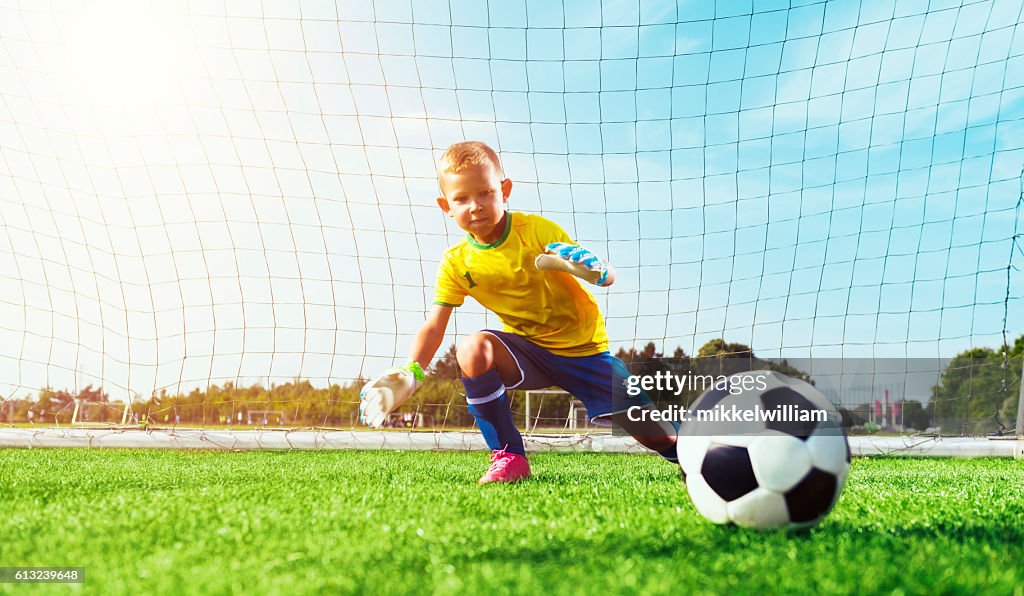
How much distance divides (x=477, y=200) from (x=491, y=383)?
2.71 feet

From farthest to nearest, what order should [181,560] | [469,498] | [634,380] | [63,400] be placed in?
1. [63,400]
2. [634,380]
3. [469,498]
4. [181,560]

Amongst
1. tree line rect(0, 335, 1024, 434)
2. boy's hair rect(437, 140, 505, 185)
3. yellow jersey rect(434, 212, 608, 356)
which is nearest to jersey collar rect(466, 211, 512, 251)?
yellow jersey rect(434, 212, 608, 356)

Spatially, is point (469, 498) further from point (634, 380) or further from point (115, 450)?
point (115, 450)

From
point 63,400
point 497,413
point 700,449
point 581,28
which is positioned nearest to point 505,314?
point 497,413

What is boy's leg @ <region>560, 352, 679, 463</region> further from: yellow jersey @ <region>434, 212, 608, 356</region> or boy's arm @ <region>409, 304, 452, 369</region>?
boy's arm @ <region>409, 304, 452, 369</region>

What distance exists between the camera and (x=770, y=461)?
6.75 ft

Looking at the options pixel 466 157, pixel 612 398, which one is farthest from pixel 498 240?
pixel 612 398

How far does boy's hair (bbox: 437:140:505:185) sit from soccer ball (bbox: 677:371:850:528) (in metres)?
1.58

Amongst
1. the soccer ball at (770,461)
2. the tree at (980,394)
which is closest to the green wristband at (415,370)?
the soccer ball at (770,461)

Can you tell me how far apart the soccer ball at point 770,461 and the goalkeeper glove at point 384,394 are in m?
1.26

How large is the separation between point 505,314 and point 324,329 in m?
4.17

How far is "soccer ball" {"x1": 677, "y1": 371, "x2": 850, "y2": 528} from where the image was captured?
2.02m

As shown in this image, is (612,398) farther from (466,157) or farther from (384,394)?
(466,157)

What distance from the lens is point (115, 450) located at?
21.1 feet
